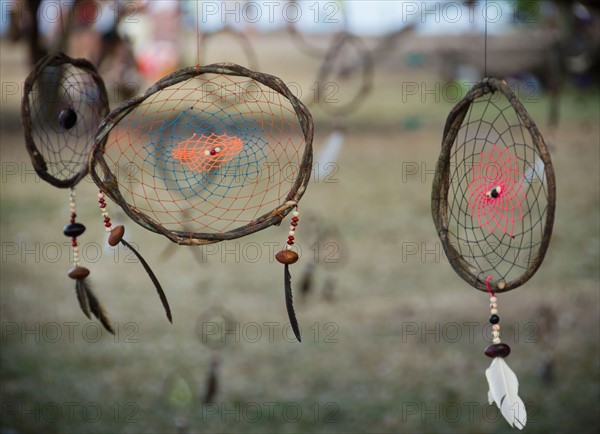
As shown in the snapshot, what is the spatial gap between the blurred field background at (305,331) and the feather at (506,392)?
2041mm

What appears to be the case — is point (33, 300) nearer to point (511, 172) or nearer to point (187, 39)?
point (511, 172)

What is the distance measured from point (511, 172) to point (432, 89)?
12.4 meters

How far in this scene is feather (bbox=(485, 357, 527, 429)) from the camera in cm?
215

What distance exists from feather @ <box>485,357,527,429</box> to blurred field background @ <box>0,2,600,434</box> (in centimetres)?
204

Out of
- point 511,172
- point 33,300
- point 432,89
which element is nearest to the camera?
point 511,172

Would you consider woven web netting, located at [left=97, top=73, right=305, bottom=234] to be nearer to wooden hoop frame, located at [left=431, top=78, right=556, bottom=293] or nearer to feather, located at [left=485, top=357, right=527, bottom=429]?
wooden hoop frame, located at [left=431, top=78, right=556, bottom=293]

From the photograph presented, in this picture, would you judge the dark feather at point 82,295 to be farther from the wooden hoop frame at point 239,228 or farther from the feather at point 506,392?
the feather at point 506,392

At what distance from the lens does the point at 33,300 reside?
636 cm

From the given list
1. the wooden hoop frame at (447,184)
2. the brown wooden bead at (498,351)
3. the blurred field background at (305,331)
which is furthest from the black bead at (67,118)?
the blurred field background at (305,331)

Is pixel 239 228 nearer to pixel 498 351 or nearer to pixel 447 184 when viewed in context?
pixel 447 184

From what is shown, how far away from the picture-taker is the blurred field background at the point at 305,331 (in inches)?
177

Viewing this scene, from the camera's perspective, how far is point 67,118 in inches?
99.3

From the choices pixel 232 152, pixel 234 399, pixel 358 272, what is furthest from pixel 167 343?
pixel 232 152

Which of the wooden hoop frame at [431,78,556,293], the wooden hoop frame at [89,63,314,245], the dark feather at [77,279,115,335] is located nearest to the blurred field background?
the dark feather at [77,279,115,335]
